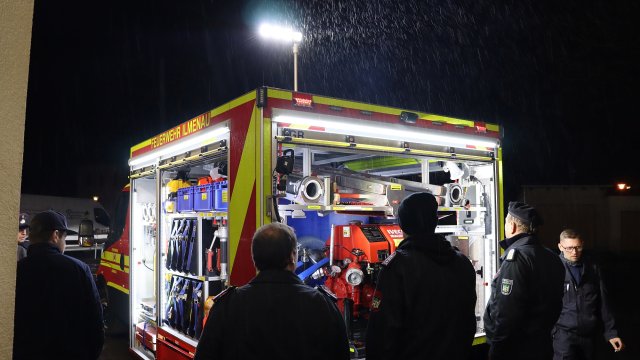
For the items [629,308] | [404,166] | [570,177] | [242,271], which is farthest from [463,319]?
[570,177]

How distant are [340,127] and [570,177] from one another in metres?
26.9

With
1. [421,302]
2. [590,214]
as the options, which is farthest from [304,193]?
[590,214]

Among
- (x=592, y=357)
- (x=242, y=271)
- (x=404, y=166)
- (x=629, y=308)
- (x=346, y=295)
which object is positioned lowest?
(x=629, y=308)

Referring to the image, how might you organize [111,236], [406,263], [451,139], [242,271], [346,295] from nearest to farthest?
1. [406,263]
2. [242,271]
3. [346,295]
4. [451,139]
5. [111,236]

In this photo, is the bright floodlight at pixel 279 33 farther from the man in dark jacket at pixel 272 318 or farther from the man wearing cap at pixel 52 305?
the man in dark jacket at pixel 272 318

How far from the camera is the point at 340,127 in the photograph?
4.25 m

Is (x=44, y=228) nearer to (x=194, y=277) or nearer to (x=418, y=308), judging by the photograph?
(x=194, y=277)

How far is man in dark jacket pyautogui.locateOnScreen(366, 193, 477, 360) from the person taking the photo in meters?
2.77

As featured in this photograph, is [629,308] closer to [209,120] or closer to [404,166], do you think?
[404,166]

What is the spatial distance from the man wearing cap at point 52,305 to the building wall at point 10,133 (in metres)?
1.98

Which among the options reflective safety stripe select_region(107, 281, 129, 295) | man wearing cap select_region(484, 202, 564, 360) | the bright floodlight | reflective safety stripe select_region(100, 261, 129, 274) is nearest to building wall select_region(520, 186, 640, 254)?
the bright floodlight

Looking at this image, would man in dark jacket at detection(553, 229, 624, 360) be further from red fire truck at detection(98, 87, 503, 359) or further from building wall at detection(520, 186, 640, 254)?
building wall at detection(520, 186, 640, 254)

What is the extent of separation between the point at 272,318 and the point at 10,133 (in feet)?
4.25

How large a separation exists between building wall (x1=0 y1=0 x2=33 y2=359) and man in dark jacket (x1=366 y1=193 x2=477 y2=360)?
179cm
